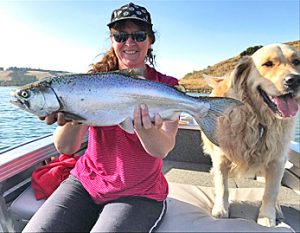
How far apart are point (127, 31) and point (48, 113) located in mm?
936

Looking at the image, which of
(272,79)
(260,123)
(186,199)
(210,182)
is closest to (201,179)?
(210,182)

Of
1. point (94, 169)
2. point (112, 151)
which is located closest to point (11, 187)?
point (94, 169)

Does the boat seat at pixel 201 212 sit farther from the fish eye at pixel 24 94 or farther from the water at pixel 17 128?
the fish eye at pixel 24 94

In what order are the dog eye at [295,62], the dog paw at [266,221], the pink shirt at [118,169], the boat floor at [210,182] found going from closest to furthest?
the pink shirt at [118,169], the dog paw at [266,221], the dog eye at [295,62], the boat floor at [210,182]

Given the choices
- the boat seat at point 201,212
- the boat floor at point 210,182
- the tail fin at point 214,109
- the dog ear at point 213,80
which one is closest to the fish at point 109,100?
the tail fin at point 214,109

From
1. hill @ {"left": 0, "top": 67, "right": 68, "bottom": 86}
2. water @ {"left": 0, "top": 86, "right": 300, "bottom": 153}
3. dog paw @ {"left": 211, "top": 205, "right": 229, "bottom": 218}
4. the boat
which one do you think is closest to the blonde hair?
hill @ {"left": 0, "top": 67, "right": 68, "bottom": 86}

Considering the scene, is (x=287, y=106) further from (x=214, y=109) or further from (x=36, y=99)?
(x=36, y=99)

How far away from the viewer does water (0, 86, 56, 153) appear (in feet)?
10.1

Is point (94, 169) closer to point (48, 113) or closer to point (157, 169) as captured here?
point (157, 169)

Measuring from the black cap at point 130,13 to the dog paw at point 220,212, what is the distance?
1606 millimetres

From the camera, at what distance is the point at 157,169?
2008mm

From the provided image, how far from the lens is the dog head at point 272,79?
86.5 inches

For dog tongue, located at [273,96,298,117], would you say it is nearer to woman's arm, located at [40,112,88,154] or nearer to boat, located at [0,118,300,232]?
boat, located at [0,118,300,232]

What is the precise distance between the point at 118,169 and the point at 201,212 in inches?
32.1
